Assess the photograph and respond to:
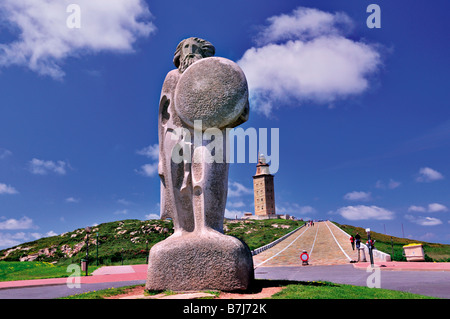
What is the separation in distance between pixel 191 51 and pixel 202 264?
3.67 metres

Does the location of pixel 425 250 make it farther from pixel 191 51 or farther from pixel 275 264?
pixel 191 51

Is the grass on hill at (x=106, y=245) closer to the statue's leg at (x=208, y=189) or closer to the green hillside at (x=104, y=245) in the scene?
the green hillside at (x=104, y=245)

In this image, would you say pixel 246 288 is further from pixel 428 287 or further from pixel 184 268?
pixel 428 287

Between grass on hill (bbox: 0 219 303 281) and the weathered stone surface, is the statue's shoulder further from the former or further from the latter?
grass on hill (bbox: 0 219 303 281)

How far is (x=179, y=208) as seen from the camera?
6.14 meters

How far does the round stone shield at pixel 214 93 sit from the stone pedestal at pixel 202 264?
1.87m

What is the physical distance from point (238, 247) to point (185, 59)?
3387 millimetres

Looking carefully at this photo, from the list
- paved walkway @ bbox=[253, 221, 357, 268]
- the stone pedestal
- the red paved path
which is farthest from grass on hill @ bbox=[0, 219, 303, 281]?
the stone pedestal

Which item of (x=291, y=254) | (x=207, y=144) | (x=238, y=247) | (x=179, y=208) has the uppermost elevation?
(x=207, y=144)

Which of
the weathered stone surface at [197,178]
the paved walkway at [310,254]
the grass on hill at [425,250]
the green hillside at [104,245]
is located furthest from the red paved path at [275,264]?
the weathered stone surface at [197,178]

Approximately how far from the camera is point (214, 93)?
5.65 metres
